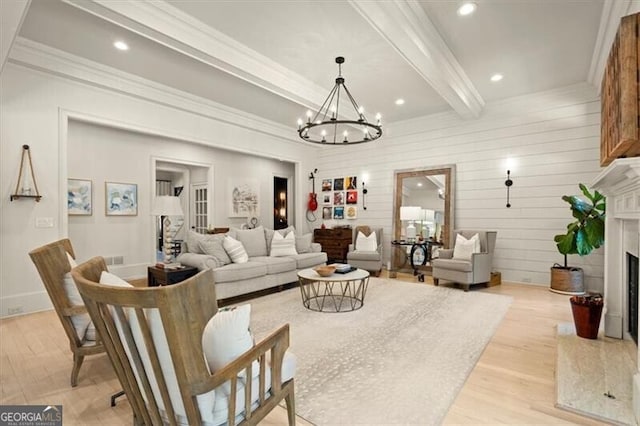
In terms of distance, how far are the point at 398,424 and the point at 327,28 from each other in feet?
11.7

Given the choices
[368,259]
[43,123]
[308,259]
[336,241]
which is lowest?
[368,259]

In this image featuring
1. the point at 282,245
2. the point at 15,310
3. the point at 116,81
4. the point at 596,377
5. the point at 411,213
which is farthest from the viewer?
the point at 411,213

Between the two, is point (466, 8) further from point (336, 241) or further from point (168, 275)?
point (336, 241)

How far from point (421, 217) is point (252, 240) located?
323 cm

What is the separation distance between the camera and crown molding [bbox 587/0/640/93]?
279 cm

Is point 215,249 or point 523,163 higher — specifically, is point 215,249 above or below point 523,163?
below

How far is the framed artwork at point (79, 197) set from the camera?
4.77 meters

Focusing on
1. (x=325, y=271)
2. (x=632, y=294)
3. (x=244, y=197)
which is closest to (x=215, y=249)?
(x=325, y=271)

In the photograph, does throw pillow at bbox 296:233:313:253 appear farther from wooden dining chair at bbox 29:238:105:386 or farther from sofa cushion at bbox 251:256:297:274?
wooden dining chair at bbox 29:238:105:386

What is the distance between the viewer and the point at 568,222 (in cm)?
494

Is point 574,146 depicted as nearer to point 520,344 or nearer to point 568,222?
point 568,222

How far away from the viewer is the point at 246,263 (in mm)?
4426

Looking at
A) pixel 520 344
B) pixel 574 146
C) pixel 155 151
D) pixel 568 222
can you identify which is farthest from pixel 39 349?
pixel 574 146

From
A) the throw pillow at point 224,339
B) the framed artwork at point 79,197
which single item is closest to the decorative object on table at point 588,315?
the throw pillow at point 224,339
